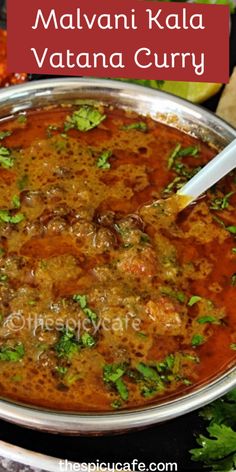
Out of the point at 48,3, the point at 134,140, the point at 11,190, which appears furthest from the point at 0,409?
the point at 48,3

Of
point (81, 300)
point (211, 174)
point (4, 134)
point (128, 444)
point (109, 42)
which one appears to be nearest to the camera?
point (81, 300)

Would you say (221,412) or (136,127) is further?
(136,127)

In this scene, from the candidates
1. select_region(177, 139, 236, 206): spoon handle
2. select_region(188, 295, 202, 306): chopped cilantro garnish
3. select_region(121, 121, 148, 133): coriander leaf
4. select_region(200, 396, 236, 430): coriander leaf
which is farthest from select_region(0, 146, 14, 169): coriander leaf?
select_region(200, 396, 236, 430): coriander leaf

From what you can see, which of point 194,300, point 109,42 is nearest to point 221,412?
point 194,300

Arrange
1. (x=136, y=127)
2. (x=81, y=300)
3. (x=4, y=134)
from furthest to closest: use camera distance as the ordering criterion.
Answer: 1. (x=136, y=127)
2. (x=4, y=134)
3. (x=81, y=300)

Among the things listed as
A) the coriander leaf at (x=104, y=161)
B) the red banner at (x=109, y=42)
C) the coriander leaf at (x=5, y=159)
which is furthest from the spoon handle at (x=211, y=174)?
the red banner at (x=109, y=42)

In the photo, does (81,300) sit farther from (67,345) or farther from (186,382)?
(186,382)

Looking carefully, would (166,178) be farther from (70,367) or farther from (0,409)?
(0,409)

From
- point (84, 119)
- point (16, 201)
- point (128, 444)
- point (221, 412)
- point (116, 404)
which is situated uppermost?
point (84, 119)
